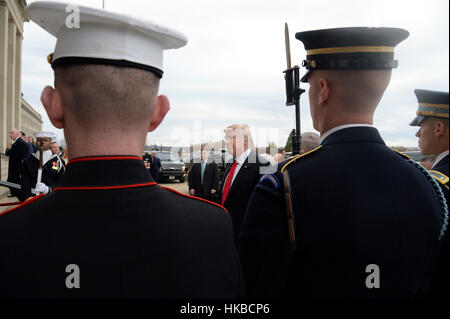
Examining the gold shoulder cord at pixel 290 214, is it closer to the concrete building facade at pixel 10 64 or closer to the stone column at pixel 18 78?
the concrete building facade at pixel 10 64

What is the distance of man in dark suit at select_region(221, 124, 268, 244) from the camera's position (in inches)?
168

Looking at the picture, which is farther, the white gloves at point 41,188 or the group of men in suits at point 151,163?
the group of men in suits at point 151,163

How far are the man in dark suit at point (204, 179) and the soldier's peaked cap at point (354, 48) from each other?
5940mm

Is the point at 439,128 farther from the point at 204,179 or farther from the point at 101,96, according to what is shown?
the point at 204,179

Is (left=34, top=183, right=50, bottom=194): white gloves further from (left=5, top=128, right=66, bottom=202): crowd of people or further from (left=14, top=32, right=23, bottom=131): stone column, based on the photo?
(left=14, top=32, right=23, bottom=131): stone column

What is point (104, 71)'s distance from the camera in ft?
3.24

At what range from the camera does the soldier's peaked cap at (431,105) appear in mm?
2617

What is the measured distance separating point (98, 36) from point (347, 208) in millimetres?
1129

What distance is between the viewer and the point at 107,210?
0.97 metres

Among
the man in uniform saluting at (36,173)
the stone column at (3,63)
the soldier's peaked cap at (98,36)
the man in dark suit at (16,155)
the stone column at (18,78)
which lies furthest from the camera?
the stone column at (18,78)

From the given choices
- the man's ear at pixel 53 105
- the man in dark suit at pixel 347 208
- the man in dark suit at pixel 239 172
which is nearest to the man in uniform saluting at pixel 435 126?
the man in dark suit at pixel 347 208

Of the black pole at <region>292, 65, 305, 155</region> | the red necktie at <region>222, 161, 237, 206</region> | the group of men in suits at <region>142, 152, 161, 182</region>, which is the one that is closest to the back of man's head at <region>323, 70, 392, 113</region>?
the black pole at <region>292, 65, 305, 155</region>

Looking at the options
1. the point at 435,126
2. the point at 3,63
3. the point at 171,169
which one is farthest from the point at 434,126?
the point at 3,63

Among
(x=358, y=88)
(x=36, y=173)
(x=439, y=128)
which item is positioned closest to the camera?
(x=358, y=88)
